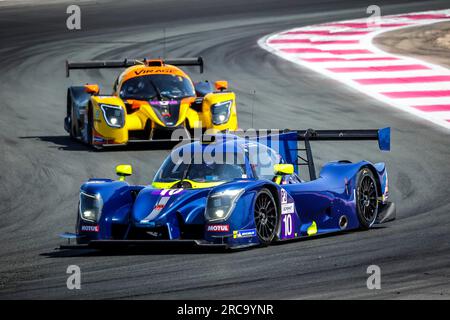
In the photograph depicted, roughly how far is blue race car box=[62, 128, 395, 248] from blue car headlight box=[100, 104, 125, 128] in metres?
6.15

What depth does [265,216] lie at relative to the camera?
12047 millimetres

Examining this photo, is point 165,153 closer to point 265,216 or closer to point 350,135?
point 350,135

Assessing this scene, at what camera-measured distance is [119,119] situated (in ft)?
65.1

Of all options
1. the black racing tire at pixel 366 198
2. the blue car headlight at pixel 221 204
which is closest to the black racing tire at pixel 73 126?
the black racing tire at pixel 366 198

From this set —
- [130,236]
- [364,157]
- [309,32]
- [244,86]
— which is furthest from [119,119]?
[309,32]

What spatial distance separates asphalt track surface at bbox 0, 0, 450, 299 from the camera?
33.1 feet

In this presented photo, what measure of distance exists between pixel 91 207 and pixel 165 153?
24.0 ft

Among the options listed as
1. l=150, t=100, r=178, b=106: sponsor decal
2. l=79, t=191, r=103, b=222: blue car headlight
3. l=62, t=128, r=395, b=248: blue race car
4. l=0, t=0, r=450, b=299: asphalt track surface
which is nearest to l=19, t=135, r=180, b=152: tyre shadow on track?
l=0, t=0, r=450, b=299: asphalt track surface

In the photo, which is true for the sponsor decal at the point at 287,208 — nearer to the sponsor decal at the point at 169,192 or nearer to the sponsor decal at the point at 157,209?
the sponsor decal at the point at 169,192

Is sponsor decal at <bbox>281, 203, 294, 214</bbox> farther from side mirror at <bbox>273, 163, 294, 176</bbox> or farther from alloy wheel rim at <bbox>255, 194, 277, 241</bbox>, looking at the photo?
side mirror at <bbox>273, 163, 294, 176</bbox>

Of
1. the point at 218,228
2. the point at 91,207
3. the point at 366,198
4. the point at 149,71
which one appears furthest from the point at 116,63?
the point at 218,228

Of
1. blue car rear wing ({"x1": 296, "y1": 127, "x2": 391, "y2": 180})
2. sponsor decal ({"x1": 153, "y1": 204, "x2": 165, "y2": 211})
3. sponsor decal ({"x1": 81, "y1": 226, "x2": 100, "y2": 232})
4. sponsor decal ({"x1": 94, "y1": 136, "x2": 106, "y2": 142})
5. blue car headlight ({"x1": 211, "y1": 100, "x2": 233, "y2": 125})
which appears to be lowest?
sponsor decal ({"x1": 81, "y1": 226, "x2": 100, "y2": 232})

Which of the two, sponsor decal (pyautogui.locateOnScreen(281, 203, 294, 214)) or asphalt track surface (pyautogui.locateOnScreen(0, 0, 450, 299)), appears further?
sponsor decal (pyautogui.locateOnScreen(281, 203, 294, 214))

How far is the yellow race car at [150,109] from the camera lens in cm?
1986
